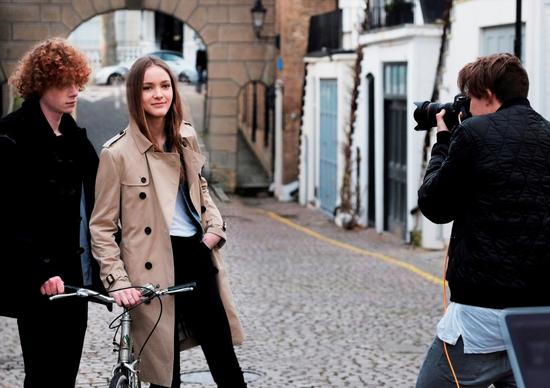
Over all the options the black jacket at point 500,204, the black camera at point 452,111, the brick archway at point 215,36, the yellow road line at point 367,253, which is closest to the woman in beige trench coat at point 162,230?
the black camera at point 452,111

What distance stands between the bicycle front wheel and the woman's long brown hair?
0.92m

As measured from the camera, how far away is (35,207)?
5125mm

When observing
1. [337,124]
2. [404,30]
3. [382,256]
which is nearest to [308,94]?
[337,124]

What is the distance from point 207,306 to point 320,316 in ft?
19.1

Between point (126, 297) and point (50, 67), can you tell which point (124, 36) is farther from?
point (126, 297)

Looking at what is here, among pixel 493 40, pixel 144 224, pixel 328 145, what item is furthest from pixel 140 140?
pixel 328 145

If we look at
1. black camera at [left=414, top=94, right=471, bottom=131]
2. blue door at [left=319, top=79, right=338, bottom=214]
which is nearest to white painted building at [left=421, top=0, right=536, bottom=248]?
blue door at [left=319, top=79, right=338, bottom=214]

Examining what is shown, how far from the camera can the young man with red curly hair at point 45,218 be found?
200 inches

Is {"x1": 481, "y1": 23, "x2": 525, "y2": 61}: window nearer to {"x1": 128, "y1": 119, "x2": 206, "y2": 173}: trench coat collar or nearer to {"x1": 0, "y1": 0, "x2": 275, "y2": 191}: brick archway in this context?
{"x1": 128, "y1": 119, "x2": 206, "y2": 173}: trench coat collar

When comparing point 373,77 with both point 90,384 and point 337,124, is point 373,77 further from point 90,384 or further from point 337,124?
point 90,384

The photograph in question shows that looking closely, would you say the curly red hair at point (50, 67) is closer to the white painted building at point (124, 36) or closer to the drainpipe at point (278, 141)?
the drainpipe at point (278, 141)

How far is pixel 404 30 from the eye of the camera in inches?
731

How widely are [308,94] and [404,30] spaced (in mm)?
9458

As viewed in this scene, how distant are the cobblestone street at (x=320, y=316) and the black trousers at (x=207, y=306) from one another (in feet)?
8.99
